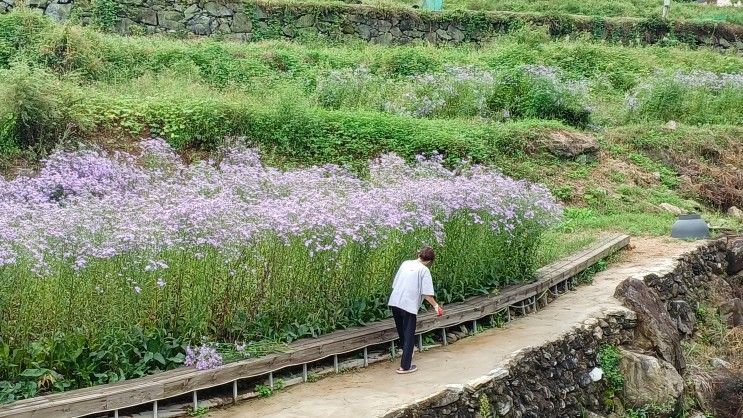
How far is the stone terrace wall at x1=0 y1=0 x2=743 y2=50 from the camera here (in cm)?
2209

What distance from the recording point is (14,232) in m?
7.34

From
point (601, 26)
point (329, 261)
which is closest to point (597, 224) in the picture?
point (329, 261)

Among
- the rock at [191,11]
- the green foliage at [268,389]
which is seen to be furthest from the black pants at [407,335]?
the rock at [191,11]

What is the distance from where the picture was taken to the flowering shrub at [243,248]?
726cm

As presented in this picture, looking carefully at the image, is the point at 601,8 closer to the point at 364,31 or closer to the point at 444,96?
the point at 364,31

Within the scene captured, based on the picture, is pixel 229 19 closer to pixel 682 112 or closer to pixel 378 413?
pixel 682 112

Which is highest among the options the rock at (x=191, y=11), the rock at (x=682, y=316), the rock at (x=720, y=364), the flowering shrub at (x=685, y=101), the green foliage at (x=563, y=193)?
the rock at (x=191, y=11)

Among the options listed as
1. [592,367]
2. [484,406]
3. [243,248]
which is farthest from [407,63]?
[484,406]

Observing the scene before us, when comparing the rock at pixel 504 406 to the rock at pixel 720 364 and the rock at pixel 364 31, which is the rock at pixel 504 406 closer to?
the rock at pixel 720 364

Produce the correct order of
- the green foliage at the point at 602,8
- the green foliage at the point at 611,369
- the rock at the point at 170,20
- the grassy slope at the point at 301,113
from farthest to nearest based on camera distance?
1. the green foliage at the point at 602,8
2. the rock at the point at 170,20
3. the grassy slope at the point at 301,113
4. the green foliage at the point at 611,369

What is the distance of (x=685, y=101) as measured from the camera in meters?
20.1

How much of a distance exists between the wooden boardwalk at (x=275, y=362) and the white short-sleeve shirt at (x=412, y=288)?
48cm

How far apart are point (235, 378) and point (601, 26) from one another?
2297cm

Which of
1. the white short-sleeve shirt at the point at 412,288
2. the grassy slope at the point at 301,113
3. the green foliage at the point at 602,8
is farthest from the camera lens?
the green foliage at the point at 602,8
